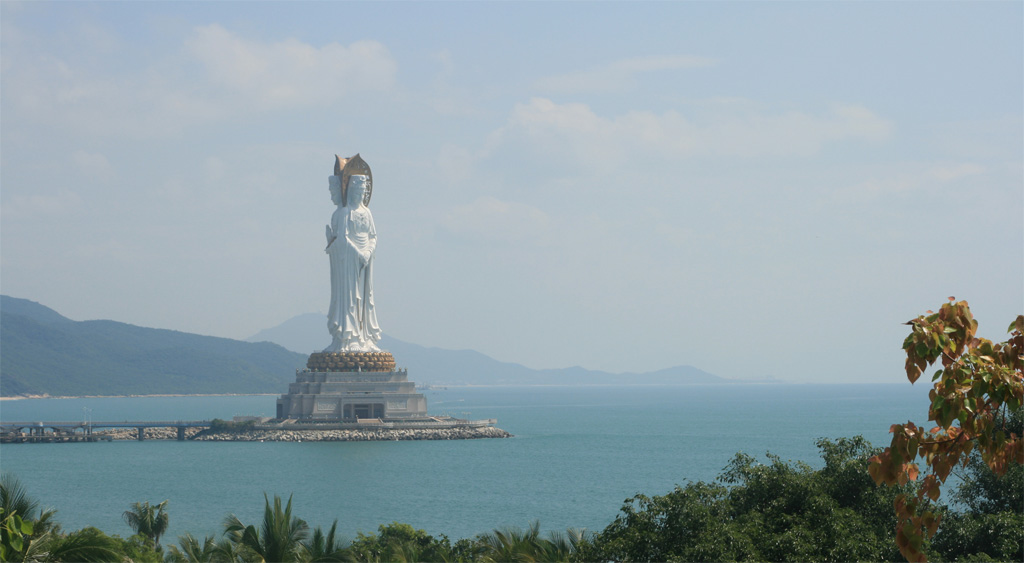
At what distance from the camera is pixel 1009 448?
4602mm

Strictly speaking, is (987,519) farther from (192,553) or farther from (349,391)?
(349,391)

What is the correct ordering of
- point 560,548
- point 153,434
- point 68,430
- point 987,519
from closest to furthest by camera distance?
1. point 987,519
2. point 560,548
3. point 153,434
4. point 68,430

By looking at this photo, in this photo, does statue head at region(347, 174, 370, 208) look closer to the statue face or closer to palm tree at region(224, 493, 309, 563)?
the statue face

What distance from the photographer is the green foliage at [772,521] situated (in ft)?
35.2

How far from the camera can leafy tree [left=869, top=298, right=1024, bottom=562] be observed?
14.3ft

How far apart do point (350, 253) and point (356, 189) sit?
353 centimetres

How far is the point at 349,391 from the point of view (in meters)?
57.8

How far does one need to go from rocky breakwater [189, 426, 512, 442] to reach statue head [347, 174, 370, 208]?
41.6 ft

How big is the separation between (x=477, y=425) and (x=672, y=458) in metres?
12.8

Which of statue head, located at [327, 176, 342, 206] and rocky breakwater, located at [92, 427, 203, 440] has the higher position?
statue head, located at [327, 176, 342, 206]

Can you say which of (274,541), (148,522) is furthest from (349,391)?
(274,541)

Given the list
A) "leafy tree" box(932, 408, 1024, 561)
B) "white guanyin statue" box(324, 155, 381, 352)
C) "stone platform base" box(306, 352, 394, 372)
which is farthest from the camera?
"white guanyin statue" box(324, 155, 381, 352)

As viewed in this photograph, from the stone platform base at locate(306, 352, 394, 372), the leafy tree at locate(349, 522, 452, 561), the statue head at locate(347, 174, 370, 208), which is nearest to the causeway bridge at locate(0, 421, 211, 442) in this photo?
the stone platform base at locate(306, 352, 394, 372)

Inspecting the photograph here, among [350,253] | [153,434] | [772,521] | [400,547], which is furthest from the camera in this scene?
[153,434]
